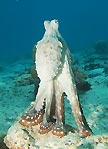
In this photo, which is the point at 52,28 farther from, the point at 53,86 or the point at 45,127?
the point at 45,127

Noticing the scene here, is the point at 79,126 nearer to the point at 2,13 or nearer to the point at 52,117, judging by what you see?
the point at 52,117

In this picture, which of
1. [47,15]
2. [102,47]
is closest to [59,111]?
[102,47]

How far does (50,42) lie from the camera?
356 cm

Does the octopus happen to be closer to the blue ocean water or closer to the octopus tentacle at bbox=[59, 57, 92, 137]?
the octopus tentacle at bbox=[59, 57, 92, 137]

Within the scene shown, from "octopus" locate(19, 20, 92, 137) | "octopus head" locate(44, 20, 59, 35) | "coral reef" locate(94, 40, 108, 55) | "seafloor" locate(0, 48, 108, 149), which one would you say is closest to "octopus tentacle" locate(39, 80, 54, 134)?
"octopus" locate(19, 20, 92, 137)

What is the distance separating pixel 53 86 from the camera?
3.70m

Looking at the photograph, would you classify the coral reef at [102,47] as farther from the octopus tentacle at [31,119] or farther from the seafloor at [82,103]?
the octopus tentacle at [31,119]

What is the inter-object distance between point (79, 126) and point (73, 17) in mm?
160446

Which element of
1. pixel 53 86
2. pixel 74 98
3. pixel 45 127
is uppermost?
pixel 53 86

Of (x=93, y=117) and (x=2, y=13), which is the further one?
(x=2, y=13)

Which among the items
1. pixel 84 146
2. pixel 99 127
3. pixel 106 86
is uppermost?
pixel 106 86

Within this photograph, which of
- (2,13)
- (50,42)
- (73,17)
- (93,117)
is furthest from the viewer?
(73,17)

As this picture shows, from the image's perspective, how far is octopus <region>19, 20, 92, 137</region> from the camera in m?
3.53

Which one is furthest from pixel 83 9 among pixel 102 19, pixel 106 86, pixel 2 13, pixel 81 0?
pixel 106 86
